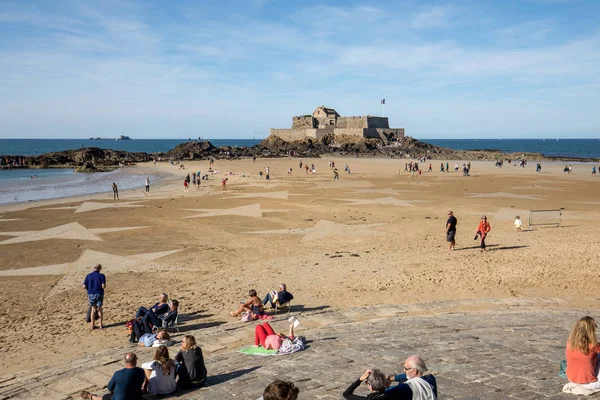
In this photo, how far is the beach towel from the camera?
239 inches

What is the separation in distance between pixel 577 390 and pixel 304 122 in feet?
343

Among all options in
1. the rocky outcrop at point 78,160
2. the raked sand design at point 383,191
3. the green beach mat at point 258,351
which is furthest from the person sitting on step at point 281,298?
the rocky outcrop at point 78,160

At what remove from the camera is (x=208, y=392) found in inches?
267

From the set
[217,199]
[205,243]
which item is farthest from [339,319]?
[217,199]

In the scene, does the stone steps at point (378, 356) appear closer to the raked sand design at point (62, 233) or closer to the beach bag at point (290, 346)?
the beach bag at point (290, 346)

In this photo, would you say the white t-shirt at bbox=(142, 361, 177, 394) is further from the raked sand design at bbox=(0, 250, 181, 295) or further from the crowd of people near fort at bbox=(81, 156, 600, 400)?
the raked sand design at bbox=(0, 250, 181, 295)

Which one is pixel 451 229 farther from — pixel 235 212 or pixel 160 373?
pixel 235 212

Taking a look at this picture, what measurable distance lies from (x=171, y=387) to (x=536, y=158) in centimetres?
9164

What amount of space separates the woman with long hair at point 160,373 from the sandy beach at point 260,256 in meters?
3.03

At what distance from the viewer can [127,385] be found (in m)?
6.11

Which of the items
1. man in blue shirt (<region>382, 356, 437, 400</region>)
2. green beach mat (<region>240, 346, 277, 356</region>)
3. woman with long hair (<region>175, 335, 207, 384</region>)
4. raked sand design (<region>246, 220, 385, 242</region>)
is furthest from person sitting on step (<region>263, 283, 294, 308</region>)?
raked sand design (<region>246, 220, 385, 242</region>)

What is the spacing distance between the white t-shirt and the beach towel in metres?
5.26

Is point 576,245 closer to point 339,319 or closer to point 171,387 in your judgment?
point 339,319

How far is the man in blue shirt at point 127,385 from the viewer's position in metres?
6.09
